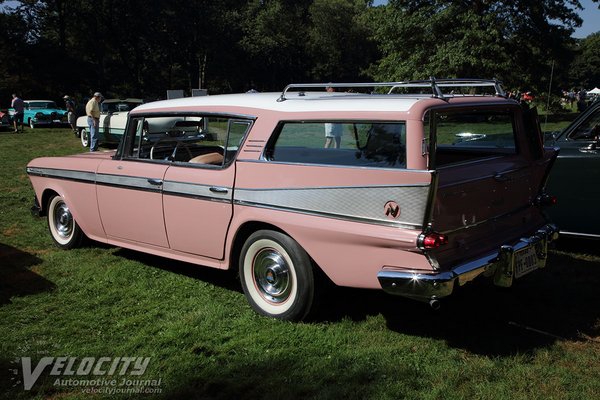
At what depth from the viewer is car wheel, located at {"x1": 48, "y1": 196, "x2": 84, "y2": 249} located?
5938 millimetres

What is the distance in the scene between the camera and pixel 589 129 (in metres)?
5.98

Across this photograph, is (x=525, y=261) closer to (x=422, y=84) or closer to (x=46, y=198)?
(x=422, y=84)

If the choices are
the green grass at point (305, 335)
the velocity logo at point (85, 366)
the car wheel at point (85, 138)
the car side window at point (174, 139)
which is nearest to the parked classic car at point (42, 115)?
the car wheel at point (85, 138)

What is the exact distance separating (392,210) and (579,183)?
3.28 m

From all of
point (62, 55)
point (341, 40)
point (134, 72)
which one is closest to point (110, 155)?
point (62, 55)

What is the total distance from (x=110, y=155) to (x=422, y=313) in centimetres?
354

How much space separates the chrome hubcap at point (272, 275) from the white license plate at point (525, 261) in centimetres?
162

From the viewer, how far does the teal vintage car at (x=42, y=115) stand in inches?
986

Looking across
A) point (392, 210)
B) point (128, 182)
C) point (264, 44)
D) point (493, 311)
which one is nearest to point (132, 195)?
point (128, 182)

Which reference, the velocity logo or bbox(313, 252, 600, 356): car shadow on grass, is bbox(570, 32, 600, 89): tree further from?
the velocity logo

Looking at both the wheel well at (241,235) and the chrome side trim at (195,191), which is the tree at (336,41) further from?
the wheel well at (241,235)

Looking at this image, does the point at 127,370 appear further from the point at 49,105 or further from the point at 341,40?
the point at 341,40

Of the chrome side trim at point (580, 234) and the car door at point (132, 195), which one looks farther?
the chrome side trim at point (580, 234)

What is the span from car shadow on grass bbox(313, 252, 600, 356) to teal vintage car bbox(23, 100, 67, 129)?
24.3 m
